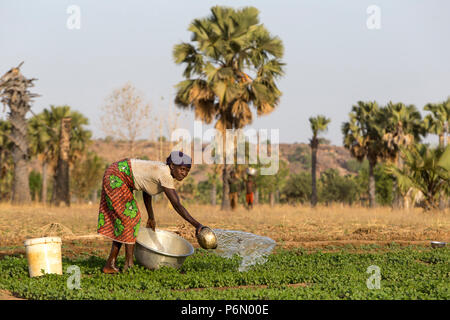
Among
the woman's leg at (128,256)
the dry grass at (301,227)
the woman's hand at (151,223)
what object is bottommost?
the dry grass at (301,227)

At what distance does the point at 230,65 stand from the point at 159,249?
1932cm

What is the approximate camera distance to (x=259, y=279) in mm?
7289

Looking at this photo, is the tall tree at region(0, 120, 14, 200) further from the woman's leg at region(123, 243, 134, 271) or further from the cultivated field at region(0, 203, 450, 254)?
the woman's leg at region(123, 243, 134, 271)

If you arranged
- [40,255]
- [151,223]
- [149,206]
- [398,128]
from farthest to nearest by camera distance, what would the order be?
1. [398,128]
2. [151,223]
3. [149,206]
4. [40,255]

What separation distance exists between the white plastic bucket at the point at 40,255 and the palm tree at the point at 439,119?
3809 centimetres

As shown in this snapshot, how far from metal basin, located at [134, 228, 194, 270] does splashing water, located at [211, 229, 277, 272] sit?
56 cm

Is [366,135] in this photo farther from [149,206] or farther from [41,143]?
[149,206]

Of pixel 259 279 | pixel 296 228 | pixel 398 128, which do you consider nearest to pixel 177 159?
pixel 259 279

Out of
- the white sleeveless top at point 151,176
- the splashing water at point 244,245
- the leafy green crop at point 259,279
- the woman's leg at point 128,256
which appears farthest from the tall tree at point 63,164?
the white sleeveless top at point 151,176

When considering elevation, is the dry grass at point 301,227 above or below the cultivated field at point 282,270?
below

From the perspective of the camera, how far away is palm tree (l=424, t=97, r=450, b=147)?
4156cm

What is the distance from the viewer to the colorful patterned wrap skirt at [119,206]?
7.68 m

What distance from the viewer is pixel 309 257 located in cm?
991

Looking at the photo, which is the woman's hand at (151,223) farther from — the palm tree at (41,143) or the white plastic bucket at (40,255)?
the palm tree at (41,143)
